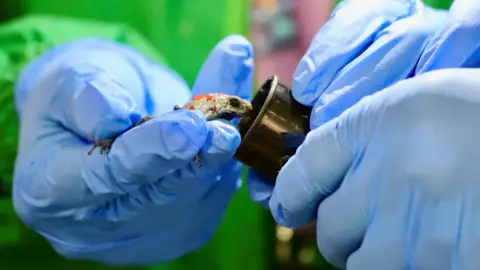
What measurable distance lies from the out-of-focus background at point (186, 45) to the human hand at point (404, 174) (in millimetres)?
568

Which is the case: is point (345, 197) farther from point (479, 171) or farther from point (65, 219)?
point (65, 219)

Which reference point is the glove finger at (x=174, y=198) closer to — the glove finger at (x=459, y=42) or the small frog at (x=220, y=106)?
the small frog at (x=220, y=106)

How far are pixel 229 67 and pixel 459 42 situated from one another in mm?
332

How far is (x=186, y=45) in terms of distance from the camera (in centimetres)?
127

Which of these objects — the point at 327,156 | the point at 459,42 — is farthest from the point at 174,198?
the point at 459,42

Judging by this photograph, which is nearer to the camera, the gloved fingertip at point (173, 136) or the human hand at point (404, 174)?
the human hand at point (404, 174)

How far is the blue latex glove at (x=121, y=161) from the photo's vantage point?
73 cm

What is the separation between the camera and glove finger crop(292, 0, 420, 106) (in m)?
0.72

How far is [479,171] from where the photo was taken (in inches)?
21.8

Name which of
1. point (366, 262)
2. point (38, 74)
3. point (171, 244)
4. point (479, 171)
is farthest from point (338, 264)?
point (38, 74)

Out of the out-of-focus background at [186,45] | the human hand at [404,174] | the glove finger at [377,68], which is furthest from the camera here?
the out-of-focus background at [186,45]

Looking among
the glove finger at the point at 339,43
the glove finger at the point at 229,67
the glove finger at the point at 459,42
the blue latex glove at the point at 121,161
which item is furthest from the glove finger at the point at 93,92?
the glove finger at the point at 459,42

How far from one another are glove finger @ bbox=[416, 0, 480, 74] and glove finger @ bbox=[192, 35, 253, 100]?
0.93 feet

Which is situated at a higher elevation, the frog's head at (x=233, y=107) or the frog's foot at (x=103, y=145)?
the frog's head at (x=233, y=107)
